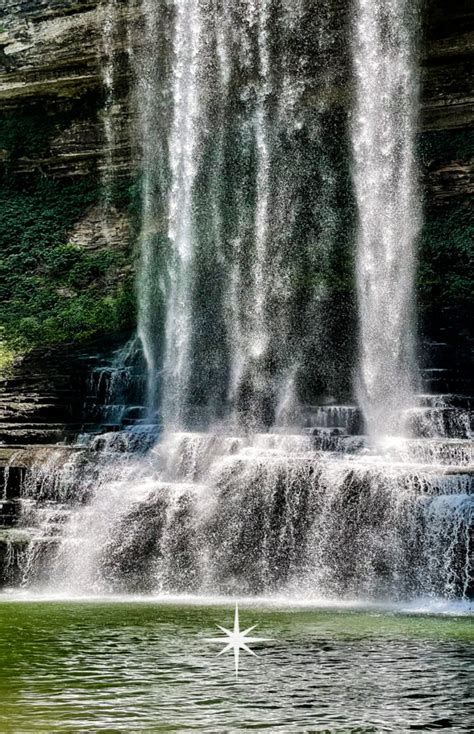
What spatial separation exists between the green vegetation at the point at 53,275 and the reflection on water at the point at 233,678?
48.4 feet

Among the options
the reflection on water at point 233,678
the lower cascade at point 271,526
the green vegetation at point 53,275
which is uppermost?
the green vegetation at point 53,275

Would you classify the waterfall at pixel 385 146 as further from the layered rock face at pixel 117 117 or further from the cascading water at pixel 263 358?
the layered rock face at pixel 117 117

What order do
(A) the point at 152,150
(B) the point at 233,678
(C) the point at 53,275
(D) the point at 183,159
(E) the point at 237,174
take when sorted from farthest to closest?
(C) the point at 53,275 → (A) the point at 152,150 → (D) the point at 183,159 → (E) the point at 237,174 → (B) the point at 233,678

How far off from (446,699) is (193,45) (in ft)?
67.1

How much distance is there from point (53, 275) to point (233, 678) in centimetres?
2001

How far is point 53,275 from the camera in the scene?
81.2ft

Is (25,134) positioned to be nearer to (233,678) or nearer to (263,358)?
(263,358)

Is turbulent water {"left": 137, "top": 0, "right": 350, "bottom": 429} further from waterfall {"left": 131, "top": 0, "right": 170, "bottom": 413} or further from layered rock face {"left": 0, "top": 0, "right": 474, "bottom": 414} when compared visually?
layered rock face {"left": 0, "top": 0, "right": 474, "bottom": 414}

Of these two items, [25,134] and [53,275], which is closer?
[53,275]

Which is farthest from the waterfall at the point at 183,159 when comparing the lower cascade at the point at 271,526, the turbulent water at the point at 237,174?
the lower cascade at the point at 271,526

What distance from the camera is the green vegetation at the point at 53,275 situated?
23.0 metres

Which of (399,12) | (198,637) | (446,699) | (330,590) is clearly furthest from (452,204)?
(446,699)

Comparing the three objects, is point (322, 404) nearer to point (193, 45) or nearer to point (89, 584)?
point (89, 584)

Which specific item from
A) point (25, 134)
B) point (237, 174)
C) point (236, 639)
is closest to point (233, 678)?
point (236, 639)
